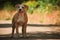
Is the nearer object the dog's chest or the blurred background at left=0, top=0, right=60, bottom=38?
the dog's chest

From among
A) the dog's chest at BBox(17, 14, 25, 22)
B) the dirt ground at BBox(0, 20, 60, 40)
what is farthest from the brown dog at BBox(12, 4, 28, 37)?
the dirt ground at BBox(0, 20, 60, 40)

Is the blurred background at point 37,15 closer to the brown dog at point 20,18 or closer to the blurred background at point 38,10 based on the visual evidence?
the blurred background at point 38,10

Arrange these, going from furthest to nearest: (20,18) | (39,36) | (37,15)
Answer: (37,15) < (39,36) < (20,18)

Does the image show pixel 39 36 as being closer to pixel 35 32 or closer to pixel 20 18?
pixel 35 32

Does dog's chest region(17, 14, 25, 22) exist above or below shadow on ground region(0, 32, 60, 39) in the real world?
above

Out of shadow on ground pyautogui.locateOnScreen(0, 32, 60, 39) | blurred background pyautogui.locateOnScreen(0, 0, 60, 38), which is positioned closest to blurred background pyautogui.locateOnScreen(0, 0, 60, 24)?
blurred background pyautogui.locateOnScreen(0, 0, 60, 38)

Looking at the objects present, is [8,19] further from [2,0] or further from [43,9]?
[43,9]

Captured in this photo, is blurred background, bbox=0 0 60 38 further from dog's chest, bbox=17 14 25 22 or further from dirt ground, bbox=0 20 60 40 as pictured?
dog's chest, bbox=17 14 25 22

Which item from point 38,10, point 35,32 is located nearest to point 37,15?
point 38,10

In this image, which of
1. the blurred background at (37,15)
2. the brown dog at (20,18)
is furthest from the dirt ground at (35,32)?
the brown dog at (20,18)

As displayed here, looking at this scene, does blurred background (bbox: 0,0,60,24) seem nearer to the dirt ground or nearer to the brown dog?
the dirt ground

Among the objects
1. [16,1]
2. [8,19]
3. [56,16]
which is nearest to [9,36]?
[8,19]

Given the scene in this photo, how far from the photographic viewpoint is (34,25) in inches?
81.2

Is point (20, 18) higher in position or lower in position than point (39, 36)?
higher
